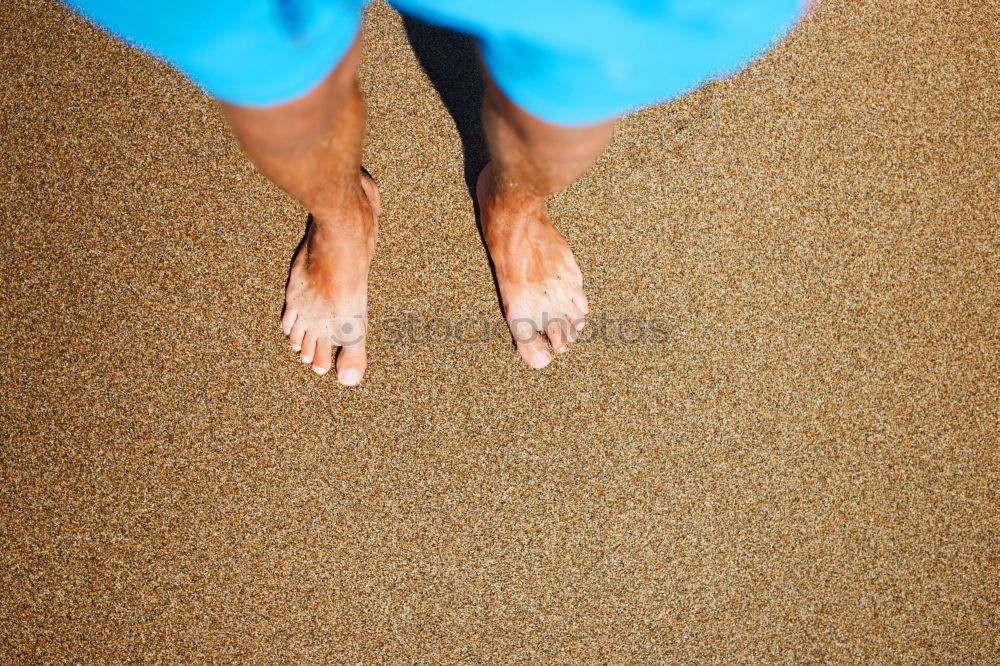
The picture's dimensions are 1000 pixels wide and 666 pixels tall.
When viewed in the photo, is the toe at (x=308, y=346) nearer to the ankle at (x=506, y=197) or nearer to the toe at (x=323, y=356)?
the toe at (x=323, y=356)

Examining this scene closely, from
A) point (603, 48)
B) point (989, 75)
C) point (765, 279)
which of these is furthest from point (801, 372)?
point (603, 48)

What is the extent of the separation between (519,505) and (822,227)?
63 centimetres

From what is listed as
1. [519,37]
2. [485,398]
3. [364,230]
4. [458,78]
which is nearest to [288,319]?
[364,230]

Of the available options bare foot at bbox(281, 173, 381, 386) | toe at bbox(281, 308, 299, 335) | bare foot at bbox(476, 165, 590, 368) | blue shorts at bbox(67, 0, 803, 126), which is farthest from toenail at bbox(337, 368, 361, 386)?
blue shorts at bbox(67, 0, 803, 126)

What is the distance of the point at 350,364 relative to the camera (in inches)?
38.9

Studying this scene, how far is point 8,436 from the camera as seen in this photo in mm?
984

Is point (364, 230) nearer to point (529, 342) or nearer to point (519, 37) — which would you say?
point (529, 342)

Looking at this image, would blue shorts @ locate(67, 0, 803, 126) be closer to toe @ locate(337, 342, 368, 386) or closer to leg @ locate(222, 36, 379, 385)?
leg @ locate(222, 36, 379, 385)

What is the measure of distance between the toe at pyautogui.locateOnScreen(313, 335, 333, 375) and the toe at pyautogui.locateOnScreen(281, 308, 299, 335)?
5 centimetres

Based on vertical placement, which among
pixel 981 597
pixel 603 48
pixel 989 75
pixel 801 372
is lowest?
pixel 981 597

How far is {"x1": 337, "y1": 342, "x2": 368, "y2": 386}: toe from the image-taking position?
3.24 ft

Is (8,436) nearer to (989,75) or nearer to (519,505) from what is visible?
(519,505)

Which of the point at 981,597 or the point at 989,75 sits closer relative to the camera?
the point at 981,597

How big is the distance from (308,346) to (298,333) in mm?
24
